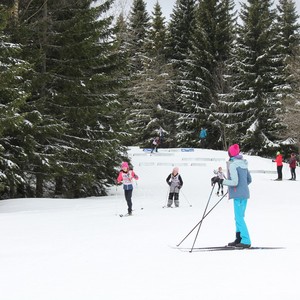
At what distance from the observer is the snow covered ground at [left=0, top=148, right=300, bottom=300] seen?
17.6ft

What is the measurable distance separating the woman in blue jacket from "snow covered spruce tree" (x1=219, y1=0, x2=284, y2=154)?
32928 mm

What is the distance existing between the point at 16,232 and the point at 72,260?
369 centimetres

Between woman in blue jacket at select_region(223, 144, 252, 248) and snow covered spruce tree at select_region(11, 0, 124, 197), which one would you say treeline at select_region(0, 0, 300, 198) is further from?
woman in blue jacket at select_region(223, 144, 252, 248)

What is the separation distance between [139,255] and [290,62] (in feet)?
111

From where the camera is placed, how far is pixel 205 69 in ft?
152

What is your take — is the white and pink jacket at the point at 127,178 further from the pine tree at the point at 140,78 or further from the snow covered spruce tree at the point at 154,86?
the snow covered spruce tree at the point at 154,86

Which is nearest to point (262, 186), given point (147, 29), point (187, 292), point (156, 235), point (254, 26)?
point (156, 235)

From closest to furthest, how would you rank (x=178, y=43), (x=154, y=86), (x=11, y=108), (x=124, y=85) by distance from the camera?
(x=11, y=108) → (x=124, y=85) → (x=154, y=86) → (x=178, y=43)

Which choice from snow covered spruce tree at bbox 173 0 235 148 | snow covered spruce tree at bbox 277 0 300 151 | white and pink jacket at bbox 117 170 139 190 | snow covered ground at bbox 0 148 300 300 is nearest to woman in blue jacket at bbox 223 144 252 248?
snow covered ground at bbox 0 148 300 300

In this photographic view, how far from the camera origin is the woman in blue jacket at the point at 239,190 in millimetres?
7719

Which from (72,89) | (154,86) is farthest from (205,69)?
(72,89)

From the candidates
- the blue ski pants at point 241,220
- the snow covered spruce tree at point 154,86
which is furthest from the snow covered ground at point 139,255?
the snow covered spruce tree at point 154,86

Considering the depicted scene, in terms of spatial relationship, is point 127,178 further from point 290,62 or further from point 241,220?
point 290,62

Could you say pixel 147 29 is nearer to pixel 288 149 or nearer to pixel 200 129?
pixel 200 129
